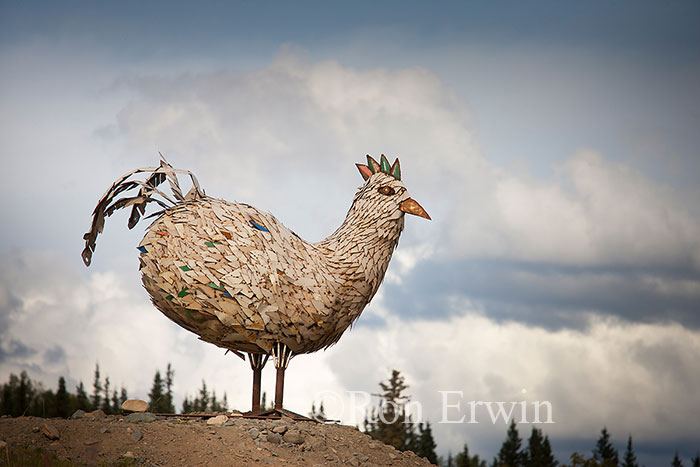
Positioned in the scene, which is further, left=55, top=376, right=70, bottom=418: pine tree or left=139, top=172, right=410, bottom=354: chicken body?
left=55, top=376, right=70, bottom=418: pine tree

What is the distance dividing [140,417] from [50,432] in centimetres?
145

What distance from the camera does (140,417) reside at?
1137 cm

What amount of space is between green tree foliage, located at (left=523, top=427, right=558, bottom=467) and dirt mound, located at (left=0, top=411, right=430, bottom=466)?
17808mm

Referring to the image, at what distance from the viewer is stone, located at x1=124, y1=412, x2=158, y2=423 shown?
11.3 meters

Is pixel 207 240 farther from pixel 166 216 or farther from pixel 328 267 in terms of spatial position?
pixel 328 267

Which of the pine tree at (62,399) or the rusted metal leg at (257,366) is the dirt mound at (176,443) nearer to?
the rusted metal leg at (257,366)

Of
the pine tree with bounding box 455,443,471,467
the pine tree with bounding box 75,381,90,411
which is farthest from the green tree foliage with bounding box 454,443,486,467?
the pine tree with bounding box 75,381,90,411

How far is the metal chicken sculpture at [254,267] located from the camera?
11.6 meters

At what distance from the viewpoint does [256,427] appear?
11.2 metres

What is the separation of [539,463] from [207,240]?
66.7 ft

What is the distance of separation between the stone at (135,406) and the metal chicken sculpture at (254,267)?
1.30 metres

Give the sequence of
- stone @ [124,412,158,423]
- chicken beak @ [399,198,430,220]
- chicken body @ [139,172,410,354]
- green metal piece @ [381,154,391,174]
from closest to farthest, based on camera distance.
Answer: stone @ [124,412,158,423] → chicken body @ [139,172,410,354] → chicken beak @ [399,198,430,220] → green metal piece @ [381,154,391,174]

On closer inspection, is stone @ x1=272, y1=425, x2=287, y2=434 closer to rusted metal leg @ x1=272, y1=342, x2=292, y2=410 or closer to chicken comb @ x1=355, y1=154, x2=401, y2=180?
rusted metal leg @ x1=272, y1=342, x2=292, y2=410

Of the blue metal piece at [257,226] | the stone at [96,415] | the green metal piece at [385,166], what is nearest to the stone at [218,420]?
the stone at [96,415]
